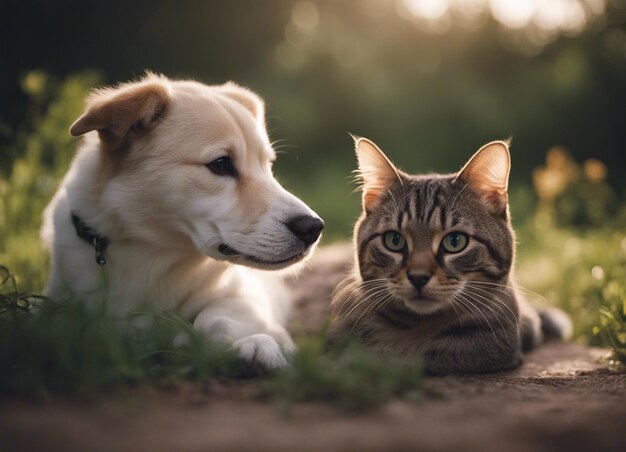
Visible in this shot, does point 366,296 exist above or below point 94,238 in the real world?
below

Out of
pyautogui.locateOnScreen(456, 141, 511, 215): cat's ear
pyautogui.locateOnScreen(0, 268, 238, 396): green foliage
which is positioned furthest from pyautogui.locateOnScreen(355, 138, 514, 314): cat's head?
pyautogui.locateOnScreen(0, 268, 238, 396): green foliage

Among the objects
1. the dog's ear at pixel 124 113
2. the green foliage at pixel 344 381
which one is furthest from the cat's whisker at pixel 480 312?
the dog's ear at pixel 124 113

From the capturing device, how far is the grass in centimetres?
195

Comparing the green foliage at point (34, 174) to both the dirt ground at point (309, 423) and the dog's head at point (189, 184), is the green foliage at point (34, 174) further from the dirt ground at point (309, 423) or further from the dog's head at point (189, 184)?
the dirt ground at point (309, 423)

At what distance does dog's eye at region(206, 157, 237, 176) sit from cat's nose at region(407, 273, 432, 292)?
96 cm

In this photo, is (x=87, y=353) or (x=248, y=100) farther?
(x=248, y=100)

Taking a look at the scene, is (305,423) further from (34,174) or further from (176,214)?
(34,174)

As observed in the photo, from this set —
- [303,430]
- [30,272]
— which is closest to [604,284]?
[303,430]

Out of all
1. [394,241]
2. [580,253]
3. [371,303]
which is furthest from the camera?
[580,253]

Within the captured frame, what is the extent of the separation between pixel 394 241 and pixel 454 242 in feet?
0.91

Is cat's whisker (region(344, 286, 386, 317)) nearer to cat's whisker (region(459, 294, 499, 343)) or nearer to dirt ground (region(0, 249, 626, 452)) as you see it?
cat's whisker (region(459, 294, 499, 343))

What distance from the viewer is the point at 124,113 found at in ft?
8.92

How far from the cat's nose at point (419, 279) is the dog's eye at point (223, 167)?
3.15 ft

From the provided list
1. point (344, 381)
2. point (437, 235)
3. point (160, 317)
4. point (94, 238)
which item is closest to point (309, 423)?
point (344, 381)
